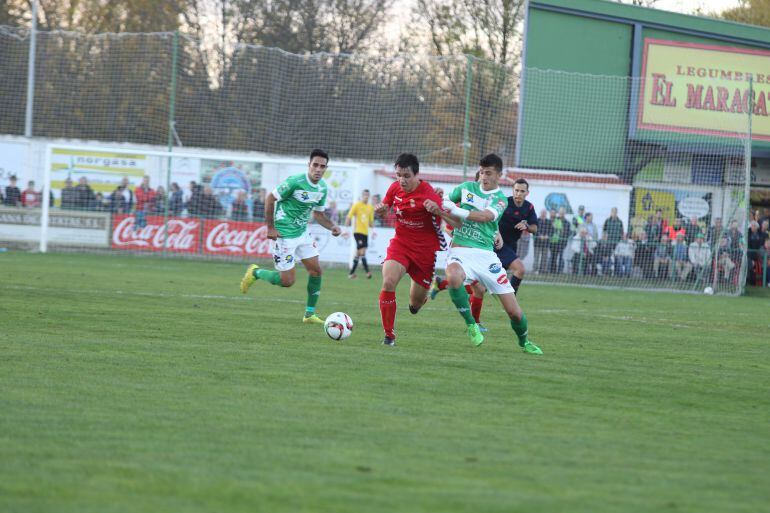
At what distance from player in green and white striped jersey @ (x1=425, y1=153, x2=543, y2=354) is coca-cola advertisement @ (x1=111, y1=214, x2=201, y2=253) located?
1795 cm

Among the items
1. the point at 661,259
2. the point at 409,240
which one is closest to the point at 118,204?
the point at 661,259

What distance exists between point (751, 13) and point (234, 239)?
998 inches

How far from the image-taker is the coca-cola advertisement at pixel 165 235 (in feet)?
90.5

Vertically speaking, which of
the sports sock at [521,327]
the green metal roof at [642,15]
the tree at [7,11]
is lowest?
the sports sock at [521,327]

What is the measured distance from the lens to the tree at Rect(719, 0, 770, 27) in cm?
4134

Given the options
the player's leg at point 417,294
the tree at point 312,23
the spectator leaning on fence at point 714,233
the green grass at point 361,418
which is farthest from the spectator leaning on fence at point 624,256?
the tree at point 312,23

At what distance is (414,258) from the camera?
10.6 meters

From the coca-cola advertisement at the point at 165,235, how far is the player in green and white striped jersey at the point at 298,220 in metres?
15.1

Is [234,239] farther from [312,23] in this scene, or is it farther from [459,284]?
[459,284]

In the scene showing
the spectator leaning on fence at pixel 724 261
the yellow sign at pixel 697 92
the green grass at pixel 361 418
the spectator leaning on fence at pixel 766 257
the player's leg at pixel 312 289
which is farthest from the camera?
the yellow sign at pixel 697 92

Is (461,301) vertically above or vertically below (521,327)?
above

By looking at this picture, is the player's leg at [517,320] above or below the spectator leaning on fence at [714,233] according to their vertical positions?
below

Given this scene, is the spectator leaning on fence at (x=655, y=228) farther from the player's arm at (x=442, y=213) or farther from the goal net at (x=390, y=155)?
the player's arm at (x=442, y=213)

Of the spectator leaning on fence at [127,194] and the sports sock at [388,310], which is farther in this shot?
the spectator leaning on fence at [127,194]
